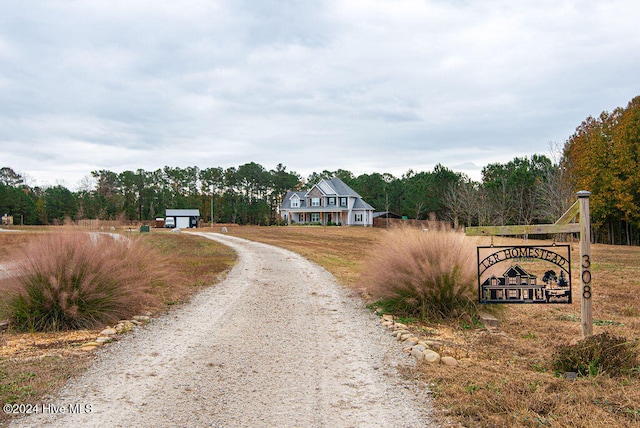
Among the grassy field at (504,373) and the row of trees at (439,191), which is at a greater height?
the row of trees at (439,191)

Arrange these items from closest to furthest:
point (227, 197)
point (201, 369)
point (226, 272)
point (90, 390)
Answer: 1. point (90, 390)
2. point (201, 369)
3. point (226, 272)
4. point (227, 197)

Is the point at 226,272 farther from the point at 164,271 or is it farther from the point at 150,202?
the point at 150,202

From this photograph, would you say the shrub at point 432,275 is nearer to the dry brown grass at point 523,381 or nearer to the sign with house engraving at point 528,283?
the dry brown grass at point 523,381

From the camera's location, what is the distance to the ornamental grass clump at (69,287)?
23.4ft

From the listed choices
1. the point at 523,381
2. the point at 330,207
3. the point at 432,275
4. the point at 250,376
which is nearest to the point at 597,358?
the point at 523,381

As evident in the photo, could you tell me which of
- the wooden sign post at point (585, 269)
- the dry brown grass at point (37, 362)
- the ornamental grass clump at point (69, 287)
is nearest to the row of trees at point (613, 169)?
the wooden sign post at point (585, 269)

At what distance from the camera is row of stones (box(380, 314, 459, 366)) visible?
560cm

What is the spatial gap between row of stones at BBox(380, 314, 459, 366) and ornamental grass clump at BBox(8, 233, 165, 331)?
15.2 feet

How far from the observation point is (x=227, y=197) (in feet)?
264

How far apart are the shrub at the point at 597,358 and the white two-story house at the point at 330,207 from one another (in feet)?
172

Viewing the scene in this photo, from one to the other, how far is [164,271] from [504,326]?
6873 millimetres

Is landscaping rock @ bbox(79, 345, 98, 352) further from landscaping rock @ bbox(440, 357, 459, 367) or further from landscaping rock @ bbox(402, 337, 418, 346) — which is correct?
landscaping rock @ bbox(440, 357, 459, 367)

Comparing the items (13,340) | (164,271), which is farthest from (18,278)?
(164,271)

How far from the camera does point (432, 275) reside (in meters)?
7.79
